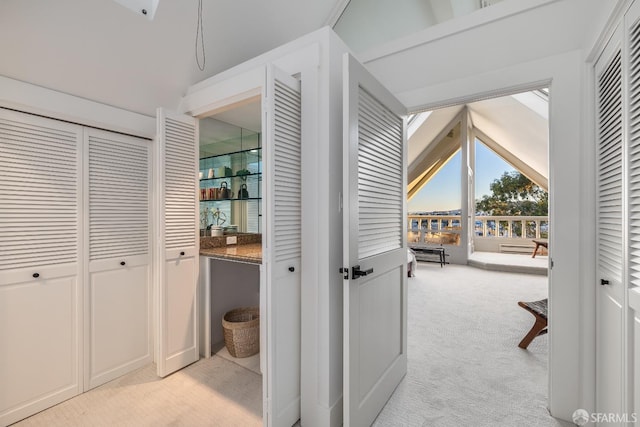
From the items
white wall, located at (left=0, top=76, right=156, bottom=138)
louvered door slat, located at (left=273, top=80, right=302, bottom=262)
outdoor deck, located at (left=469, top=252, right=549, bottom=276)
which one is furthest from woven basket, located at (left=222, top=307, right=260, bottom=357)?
outdoor deck, located at (left=469, top=252, right=549, bottom=276)

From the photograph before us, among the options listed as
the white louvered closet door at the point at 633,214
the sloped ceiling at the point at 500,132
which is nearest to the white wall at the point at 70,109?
the white louvered closet door at the point at 633,214

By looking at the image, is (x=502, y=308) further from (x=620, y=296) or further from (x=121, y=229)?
(x=121, y=229)

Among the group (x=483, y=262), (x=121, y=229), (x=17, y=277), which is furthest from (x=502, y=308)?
(x=17, y=277)

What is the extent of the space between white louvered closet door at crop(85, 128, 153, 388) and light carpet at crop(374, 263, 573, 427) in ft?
6.23

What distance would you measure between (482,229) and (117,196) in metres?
7.56

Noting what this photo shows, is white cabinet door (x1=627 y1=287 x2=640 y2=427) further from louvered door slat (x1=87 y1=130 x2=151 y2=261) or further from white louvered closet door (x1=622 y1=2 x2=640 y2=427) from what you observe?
louvered door slat (x1=87 y1=130 x2=151 y2=261)

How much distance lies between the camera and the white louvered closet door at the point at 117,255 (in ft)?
6.62

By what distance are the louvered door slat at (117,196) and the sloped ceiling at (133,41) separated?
0.99 feet

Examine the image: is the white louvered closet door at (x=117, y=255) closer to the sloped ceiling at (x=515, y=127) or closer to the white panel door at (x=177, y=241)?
the white panel door at (x=177, y=241)

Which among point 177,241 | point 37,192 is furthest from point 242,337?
point 37,192

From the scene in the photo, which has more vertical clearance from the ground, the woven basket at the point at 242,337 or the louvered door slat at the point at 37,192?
the louvered door slat at the point at 37,192

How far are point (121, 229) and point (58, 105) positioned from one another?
2.89 feet

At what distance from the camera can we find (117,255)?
7.02ft

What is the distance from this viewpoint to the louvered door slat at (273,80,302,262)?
5.18 ft
